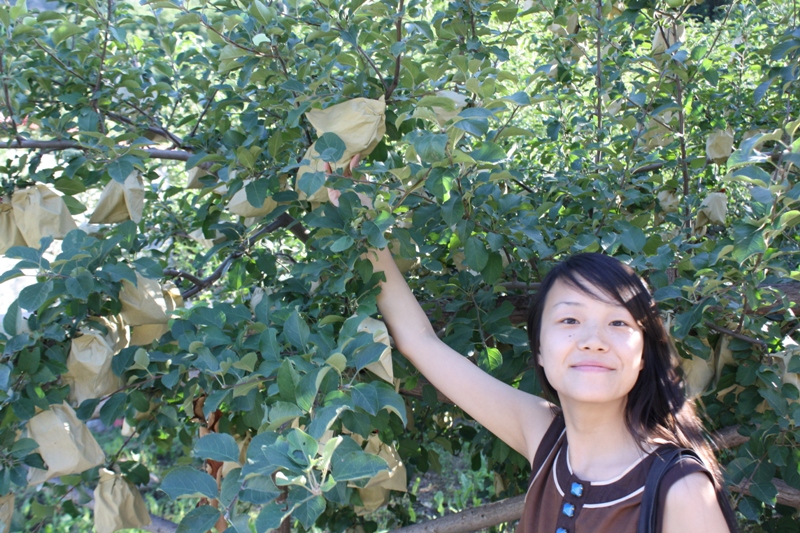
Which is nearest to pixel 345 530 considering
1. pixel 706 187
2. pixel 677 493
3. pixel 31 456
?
pixel 31 456

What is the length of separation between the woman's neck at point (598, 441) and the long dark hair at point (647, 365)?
0.07 feet

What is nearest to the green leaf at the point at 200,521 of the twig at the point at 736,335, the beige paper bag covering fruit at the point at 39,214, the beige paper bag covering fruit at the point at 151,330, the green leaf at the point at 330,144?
the green leaf at the point at 330,144

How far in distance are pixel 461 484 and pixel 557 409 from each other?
2.62m

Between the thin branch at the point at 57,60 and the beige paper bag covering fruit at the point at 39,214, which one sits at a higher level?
the thin branch at the point at 57,60

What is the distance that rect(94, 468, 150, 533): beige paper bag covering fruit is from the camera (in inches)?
68.8

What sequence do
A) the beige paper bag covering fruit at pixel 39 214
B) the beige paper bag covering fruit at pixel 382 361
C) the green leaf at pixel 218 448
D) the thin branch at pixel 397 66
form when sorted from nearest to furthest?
the green leaf at pixel 218 448 → the beige paper bag covering fruit at pixel 382 361 → the thin branch at pixel 397 66 → the beige paper bag covering fruit at pixel 39 214

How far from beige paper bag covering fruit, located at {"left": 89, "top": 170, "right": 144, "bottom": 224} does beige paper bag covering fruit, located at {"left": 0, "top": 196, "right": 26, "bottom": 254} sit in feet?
0.59

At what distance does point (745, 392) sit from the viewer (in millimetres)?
1644

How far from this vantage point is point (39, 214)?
5.71 feet

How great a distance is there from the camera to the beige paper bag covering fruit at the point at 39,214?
1744 millimetres

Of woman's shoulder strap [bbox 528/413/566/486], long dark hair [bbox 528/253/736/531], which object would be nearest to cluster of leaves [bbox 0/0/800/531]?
long dark hair [bbox 528/253/736/531]

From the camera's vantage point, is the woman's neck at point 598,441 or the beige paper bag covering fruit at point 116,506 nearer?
the woman's neck at point 598,441

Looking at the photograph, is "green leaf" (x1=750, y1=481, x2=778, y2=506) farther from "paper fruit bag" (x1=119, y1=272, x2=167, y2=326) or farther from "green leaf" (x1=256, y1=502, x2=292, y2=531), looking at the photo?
"paper fruit bag" (x1=119, y1=272, x2=167, y2=326)

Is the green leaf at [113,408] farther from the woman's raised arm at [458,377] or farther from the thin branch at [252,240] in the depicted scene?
the woman's raised arm at [458,377]
